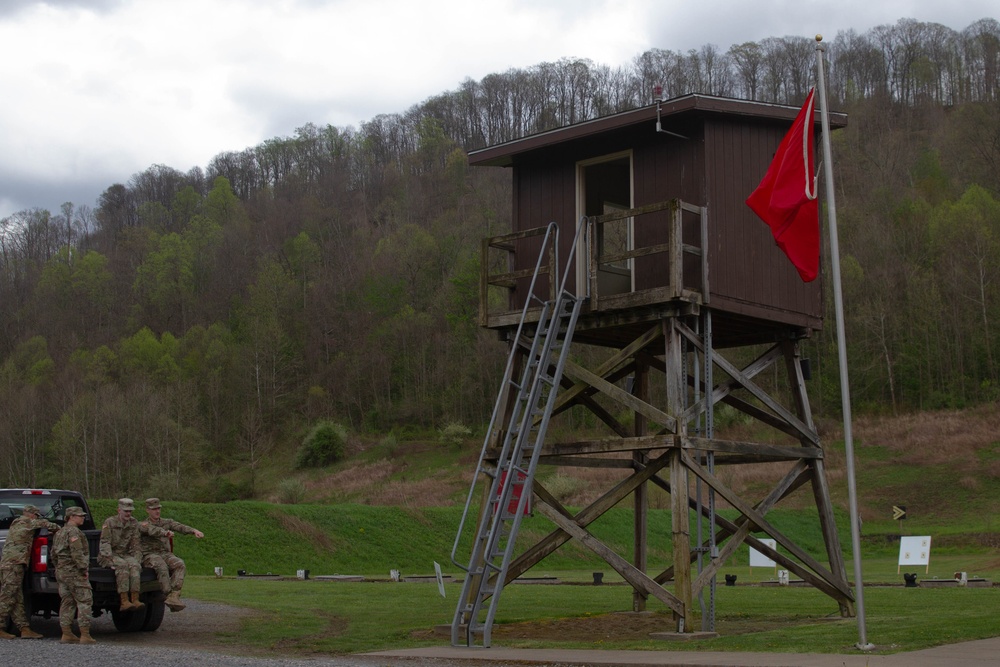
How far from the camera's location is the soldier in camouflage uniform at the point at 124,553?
15.9 m

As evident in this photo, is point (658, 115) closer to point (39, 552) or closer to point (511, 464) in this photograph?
point (511, 464)

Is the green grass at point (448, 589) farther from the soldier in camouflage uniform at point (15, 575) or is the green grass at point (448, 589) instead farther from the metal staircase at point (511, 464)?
the soldier in camouflage uniform at point (15, 575)

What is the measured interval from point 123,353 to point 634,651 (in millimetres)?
98321

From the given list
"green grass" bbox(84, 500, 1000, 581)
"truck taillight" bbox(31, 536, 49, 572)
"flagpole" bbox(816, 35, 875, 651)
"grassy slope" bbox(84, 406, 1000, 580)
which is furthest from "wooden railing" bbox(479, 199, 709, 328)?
"green grass" bbox(84, 500, 1000, 581)

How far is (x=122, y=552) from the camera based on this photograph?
16250mm

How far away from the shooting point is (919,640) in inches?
522

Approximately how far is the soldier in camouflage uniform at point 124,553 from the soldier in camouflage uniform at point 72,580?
306 mm

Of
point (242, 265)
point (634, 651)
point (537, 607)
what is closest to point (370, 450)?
point (242, 265)

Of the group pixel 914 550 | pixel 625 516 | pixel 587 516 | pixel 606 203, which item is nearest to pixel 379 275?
pixel 625 516

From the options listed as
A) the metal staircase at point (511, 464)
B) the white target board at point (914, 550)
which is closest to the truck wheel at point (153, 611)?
the metal staircase at point (511, 464)

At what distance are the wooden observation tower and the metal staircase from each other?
0.04 m

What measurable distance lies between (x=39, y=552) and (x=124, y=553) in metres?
1.36

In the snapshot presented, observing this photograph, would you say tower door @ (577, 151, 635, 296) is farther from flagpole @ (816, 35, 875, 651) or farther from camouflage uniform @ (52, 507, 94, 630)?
camouflage uniform @ (52, 507, 94, 630)

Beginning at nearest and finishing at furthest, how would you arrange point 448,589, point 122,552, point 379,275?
point 122,552
point 448,589
point 379,275
